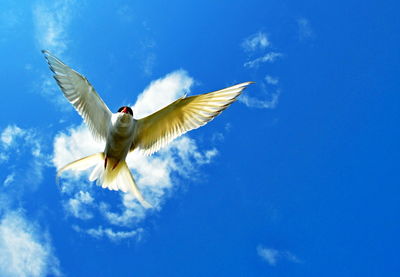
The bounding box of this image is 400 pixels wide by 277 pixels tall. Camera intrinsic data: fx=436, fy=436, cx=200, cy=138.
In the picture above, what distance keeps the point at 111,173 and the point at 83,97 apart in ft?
4.91

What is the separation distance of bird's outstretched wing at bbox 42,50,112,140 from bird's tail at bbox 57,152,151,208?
A: 501mm

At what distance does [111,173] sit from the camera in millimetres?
8172

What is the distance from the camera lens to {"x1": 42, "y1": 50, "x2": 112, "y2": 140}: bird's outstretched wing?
7.70 meters

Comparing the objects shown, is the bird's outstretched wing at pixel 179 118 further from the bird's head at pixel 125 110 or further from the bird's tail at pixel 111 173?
the bird's tail at pixel 111 173

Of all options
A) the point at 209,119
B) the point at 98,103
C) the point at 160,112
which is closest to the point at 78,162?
the point at 98,103

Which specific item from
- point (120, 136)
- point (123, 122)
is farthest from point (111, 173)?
point (123, 122)

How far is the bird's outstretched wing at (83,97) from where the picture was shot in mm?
7699

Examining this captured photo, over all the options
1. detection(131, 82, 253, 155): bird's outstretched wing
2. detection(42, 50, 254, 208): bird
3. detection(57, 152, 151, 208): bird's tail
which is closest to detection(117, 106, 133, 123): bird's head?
detection(42, 50, 254, 208): bird

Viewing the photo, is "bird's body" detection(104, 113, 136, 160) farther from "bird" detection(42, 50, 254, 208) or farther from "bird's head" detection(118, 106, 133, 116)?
"bird's head" detection(118, 106, 133, 116)

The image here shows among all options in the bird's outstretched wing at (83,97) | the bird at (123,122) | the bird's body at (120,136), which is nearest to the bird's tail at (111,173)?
the bird at (123,122)

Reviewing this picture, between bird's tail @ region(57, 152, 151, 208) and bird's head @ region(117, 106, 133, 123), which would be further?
bird's tail @ region(57, 152, 151, 208)

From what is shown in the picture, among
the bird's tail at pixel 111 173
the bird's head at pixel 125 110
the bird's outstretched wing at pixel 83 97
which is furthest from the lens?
the bird's tail at pixel 111 173

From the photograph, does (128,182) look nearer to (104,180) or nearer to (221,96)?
(104,180)

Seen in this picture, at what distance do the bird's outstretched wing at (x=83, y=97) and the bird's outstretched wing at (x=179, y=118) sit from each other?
0.68 metres
